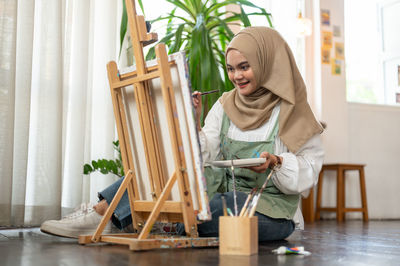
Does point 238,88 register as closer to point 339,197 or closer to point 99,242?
point 99,242

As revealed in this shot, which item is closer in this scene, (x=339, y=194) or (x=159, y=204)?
(x=159, y=204)

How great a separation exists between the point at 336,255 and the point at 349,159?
3.49 meters

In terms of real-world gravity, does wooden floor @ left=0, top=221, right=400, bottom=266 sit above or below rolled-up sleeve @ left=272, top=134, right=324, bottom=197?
below

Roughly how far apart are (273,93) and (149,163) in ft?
2.02

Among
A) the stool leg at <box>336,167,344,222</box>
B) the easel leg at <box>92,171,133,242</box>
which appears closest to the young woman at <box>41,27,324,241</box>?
the easel leg at <box>92,171,133,242</box>

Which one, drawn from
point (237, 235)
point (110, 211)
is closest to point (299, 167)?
point (237, 235)

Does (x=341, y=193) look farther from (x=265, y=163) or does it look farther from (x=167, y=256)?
(x=167, y=256)

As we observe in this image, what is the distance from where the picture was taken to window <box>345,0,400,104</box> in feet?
17.4

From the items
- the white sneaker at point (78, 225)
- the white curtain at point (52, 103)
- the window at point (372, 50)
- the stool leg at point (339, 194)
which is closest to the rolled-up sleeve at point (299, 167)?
the white sneaker at point (78, 225)

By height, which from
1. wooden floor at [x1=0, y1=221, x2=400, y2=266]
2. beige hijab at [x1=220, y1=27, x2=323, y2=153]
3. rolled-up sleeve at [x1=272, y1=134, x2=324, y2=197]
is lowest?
wooden floor at [x1=0, y1=221, x2=400, y2=266]

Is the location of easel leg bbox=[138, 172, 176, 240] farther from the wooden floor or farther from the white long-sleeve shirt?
the white long-sleeve shirt

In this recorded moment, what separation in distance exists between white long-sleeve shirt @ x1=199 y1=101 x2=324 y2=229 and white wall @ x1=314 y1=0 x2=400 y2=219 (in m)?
2.88

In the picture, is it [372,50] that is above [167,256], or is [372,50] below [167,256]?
above

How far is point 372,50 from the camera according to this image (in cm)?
543
